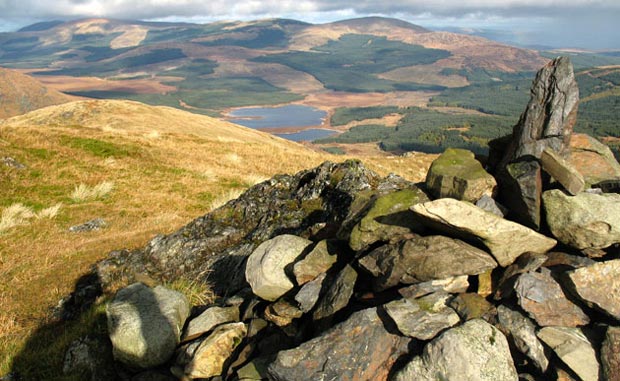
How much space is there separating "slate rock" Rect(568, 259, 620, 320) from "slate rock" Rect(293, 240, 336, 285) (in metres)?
4.28

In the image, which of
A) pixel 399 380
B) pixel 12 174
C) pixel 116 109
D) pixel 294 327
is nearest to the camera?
pixel 399 380

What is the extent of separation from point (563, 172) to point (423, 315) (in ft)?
12.2

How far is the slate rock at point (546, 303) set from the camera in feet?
20.4

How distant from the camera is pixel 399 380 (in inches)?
231

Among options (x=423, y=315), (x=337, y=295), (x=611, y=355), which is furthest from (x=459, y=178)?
(x=611, y=355)

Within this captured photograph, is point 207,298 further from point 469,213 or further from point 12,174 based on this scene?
point 12,174

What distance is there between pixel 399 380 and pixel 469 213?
3.08 metres

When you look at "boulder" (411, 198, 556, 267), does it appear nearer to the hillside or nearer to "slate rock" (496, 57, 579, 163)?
"slate rock" (496, 57, 579, 163)

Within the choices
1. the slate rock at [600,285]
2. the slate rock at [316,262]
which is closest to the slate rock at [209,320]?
the slate rock at [316,262]

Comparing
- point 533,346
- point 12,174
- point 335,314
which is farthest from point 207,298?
point 12,174

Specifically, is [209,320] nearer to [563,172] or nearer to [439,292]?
[439,292]

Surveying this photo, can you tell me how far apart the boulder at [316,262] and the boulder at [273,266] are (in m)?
0.42

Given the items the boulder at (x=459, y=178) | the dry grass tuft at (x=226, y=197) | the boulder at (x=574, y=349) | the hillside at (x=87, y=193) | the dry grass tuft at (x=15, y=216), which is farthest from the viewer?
the dry grass tuft at (x=226, y=197)

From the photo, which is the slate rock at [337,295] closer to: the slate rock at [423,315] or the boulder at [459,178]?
the slate rock at [423,315]
